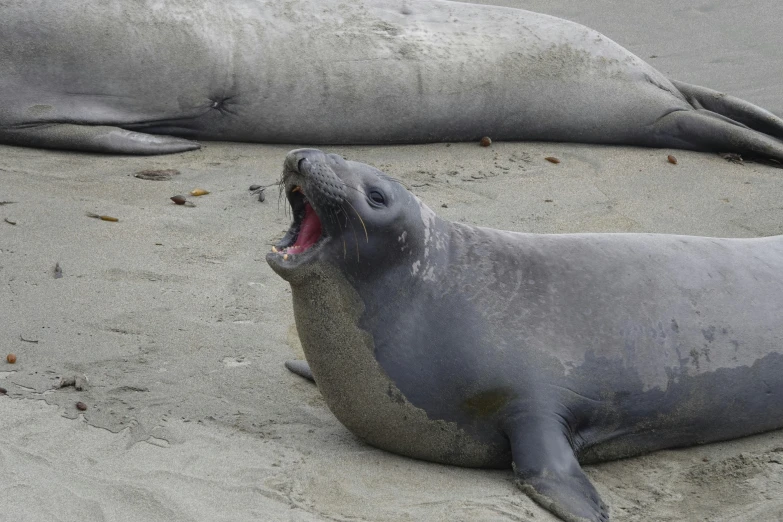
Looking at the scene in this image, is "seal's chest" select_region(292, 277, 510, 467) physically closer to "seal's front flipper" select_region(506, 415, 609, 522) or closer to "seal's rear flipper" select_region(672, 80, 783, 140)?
"seal's front flipper" select_region(506, 415, 609, 522)

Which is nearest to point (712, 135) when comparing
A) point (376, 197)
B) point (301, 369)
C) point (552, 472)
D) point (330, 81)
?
point (330, 81)

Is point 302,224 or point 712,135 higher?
point 302,224

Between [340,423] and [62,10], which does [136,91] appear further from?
[340,423]

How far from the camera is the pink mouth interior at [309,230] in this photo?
3.50 metres

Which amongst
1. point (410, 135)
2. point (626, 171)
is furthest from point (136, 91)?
point (626, 171)

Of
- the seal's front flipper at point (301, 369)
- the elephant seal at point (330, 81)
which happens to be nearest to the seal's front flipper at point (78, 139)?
the elephant seal at point (330, 81)

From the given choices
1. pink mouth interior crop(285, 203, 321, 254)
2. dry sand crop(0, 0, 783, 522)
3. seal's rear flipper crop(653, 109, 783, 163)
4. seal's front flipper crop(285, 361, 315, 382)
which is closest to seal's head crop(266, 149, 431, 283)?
pink mouth interior crop(285, 203, 321, 254)

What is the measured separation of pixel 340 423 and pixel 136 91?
130 inches

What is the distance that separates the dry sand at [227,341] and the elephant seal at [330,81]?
0.16 metres

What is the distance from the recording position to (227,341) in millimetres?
4270

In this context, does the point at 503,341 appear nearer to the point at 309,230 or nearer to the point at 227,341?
the point at 309,230

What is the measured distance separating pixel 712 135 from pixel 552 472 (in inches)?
161

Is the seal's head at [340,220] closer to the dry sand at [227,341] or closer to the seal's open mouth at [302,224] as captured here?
the seal's open mouth at [302,224]

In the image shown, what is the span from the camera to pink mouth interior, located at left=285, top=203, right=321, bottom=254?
138 inches
